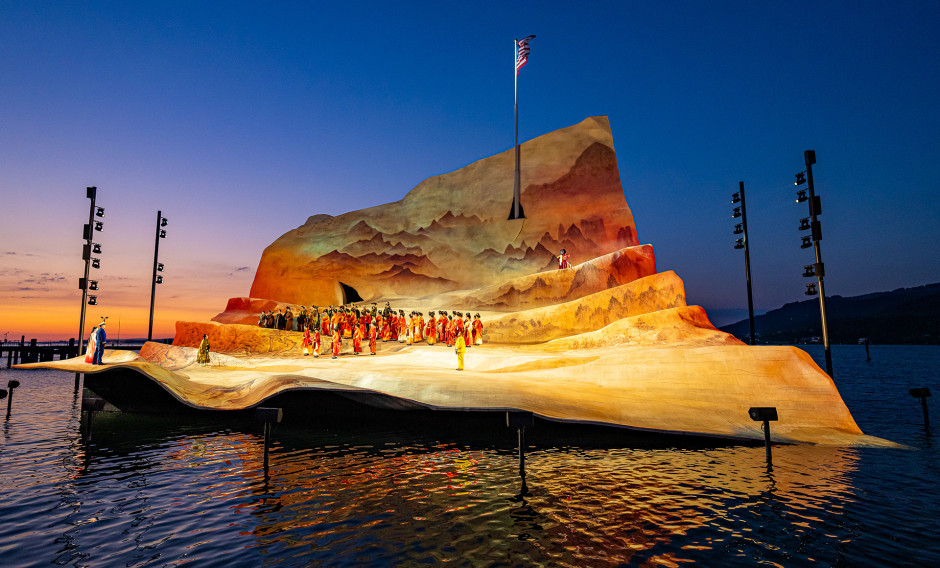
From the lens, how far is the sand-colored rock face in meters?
35.6

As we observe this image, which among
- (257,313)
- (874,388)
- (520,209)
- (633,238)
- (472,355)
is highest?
(520,209)

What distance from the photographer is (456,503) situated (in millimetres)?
7172

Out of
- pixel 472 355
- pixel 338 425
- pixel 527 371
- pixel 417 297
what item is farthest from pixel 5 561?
pixel 417 297

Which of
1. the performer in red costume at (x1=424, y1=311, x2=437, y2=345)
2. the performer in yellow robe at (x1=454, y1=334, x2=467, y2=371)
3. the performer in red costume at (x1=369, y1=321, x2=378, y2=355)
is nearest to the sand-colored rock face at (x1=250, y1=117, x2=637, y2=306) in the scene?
the performer in red costume at (x1=424, y1=311, x2=437, y2=345)

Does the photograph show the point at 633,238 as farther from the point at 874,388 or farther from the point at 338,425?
the point at 338,425

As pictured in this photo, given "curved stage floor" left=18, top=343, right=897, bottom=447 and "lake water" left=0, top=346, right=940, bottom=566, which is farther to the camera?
"curved stage floor" left=18, top=343, right=897, bottom=447

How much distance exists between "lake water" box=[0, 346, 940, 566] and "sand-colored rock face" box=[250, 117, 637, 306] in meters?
24.3

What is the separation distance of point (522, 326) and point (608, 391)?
11963 mm

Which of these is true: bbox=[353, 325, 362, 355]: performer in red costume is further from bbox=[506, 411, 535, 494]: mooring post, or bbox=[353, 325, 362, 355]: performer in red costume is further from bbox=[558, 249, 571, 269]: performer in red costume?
bbox=[506, 411, 535, 494]: mooring post

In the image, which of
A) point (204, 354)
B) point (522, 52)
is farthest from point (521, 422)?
point (522, 52)

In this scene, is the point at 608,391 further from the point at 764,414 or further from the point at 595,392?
the point at 764,414

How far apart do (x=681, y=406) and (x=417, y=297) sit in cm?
2484

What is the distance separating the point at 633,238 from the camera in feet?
113

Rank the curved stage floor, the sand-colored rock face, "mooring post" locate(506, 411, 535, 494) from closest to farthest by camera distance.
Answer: "mooring post" locate(506, 411, 535, 494) < the curved stage floor < the sand-colored rock face
